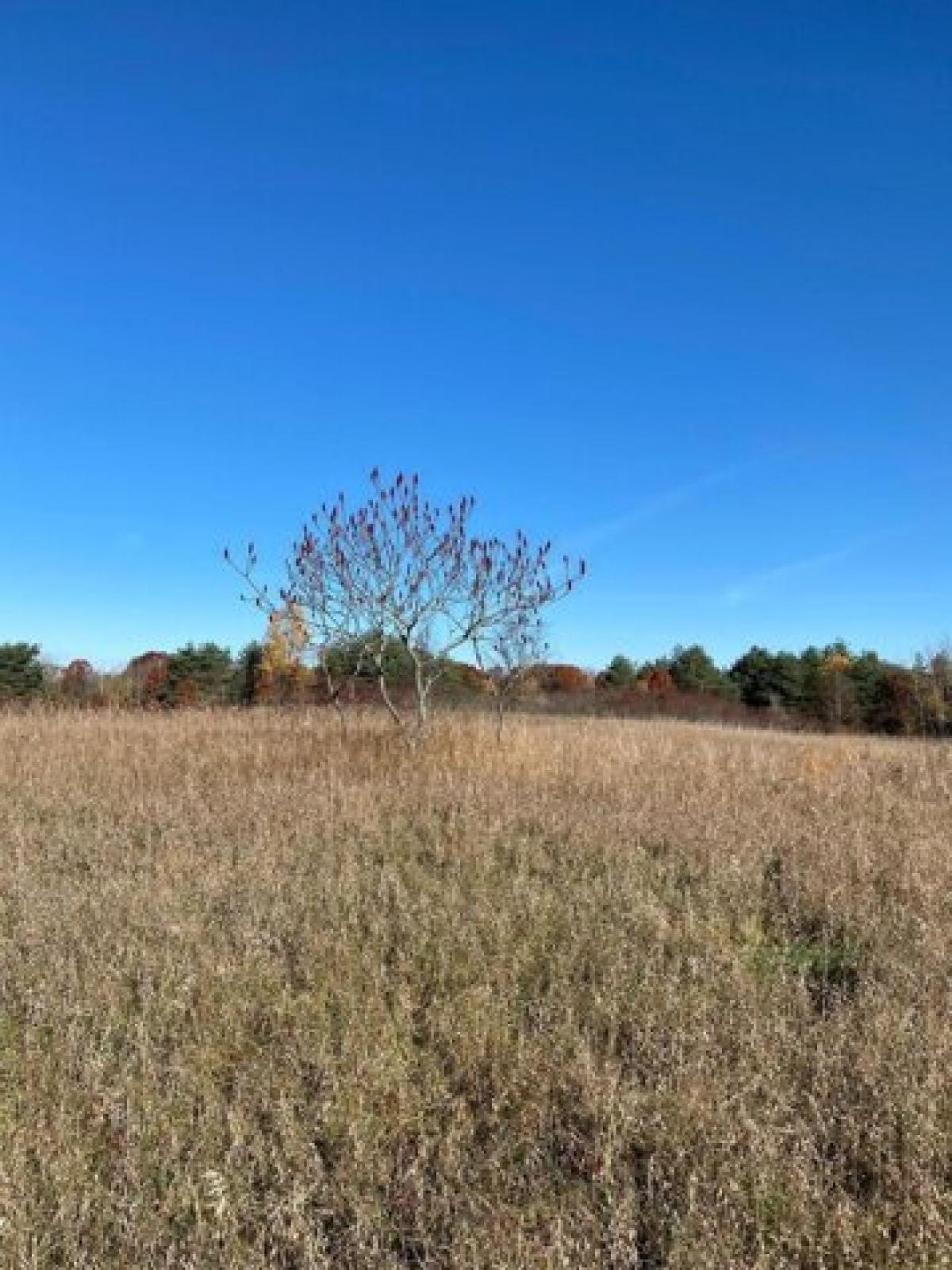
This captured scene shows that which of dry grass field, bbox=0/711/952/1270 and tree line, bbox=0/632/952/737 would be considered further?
tree line, bbox=0/632/952/737

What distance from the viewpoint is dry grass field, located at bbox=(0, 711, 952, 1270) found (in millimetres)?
2213

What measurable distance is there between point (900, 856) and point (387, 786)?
162 inches

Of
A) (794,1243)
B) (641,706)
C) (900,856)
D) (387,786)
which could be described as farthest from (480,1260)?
(641,706)

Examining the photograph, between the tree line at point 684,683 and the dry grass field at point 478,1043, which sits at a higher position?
the tree line at point 684,683

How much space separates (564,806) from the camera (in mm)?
7020

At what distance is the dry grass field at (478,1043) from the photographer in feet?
7.26

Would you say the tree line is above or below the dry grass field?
above

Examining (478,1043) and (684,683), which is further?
(684,683)

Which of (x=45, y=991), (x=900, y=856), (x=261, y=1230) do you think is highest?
(x=900, y=856)

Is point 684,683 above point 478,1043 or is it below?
above

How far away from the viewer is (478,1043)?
3.08 m

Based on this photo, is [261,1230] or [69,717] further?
[69,717]

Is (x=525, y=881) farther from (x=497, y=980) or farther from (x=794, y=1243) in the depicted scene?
(x=794, y=1243)

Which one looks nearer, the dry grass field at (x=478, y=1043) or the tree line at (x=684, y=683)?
the dry grass field at (x=478, y=1043)
